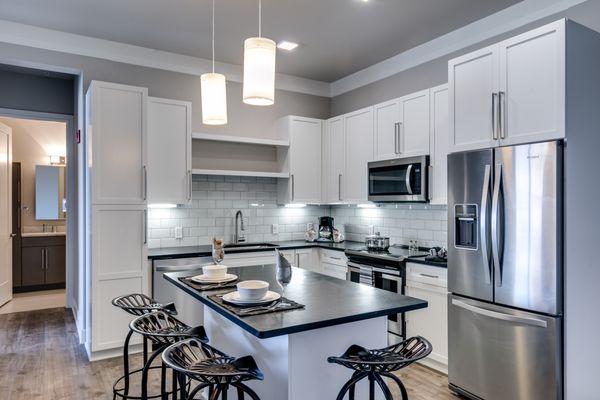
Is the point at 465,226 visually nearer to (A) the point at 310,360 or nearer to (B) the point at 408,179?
(B) the point at 408,179

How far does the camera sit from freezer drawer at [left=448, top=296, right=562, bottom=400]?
2434 mm

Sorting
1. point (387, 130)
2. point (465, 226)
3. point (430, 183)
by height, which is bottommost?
point (465, 226)

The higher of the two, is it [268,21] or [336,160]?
[268,21]

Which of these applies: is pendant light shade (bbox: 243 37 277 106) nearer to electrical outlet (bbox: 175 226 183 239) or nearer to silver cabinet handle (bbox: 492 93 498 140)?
silver cabinet handle (bbox: 492 93 498 140)

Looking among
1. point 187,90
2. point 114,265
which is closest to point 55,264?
point 114,265

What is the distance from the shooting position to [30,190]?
269 inches

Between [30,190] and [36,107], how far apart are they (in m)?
2.47

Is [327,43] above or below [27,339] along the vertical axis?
above

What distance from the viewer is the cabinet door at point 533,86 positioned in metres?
2.45

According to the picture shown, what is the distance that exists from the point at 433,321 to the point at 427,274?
38 cm

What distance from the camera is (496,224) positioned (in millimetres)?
2686

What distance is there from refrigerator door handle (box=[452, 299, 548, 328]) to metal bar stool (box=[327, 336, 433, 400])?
1056 millimetres

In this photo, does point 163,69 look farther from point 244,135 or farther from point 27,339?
point 27,339

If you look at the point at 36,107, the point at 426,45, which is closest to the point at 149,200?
the point at 36,107
